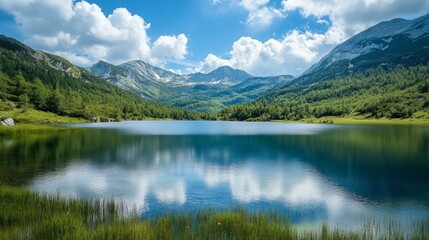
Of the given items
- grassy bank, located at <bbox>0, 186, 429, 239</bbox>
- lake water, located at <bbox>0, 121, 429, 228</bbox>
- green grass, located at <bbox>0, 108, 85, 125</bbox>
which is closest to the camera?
grassy bank, located at <bbox>0, 186, 429, 239</bbox>

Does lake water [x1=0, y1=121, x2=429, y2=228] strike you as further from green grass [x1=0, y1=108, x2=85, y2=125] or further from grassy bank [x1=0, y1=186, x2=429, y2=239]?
green grass [x1=0, y1=108, x2=85, y2=125]

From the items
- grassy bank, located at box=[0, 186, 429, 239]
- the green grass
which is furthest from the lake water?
the green grass

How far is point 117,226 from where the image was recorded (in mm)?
18688

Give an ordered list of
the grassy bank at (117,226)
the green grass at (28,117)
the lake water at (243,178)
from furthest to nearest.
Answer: the green grass at (28,117) → the lake water at (243,178) → the grassy bank at (117,226)

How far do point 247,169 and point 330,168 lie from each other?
1410 cm

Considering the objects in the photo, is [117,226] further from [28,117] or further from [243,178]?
[28,117]

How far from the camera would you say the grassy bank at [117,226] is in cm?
1777

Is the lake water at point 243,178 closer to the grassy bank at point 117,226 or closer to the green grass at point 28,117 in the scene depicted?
the grassy bank at point 117,226

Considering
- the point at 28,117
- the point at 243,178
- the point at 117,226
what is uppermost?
the point at 28,117

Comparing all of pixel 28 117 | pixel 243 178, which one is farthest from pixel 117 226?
pixel 28 117

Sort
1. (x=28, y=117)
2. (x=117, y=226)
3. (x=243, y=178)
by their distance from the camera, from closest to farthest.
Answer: (x=117, y=226)
(x=243, y=178)
(x=28, y=117)

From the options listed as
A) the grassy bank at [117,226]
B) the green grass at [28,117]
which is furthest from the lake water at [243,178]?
the green grass at [28,117]

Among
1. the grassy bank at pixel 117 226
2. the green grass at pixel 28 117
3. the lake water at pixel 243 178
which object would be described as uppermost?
the green grass at pixel 28 117

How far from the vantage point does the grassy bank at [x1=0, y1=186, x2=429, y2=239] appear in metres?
17.8
